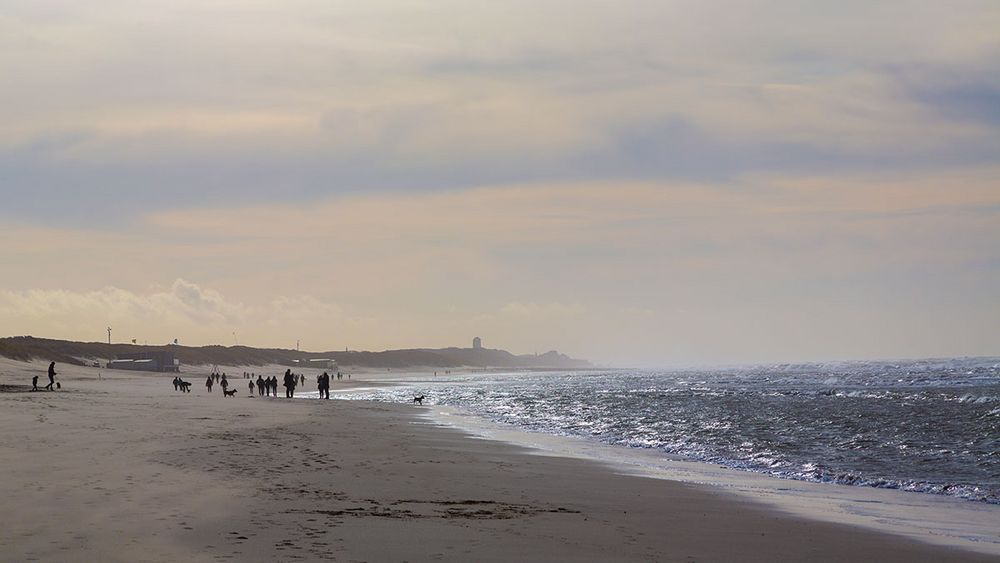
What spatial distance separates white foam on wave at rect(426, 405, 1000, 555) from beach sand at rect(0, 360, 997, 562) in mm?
679

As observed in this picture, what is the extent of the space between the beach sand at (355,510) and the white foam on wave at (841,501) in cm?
68

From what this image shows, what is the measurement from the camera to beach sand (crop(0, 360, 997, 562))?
401 inches

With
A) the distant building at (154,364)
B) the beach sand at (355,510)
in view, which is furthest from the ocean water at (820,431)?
the distant building at (154,364)

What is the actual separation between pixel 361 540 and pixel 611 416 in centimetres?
3153

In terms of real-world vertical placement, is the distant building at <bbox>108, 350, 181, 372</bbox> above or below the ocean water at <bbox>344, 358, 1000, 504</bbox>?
above

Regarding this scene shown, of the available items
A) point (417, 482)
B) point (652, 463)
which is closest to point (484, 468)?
point (417, 482)

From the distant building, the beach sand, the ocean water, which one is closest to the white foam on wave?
the beach sand

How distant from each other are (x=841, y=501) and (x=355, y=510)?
8.82 metres

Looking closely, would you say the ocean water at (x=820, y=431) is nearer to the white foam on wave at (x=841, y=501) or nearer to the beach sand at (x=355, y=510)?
the white foam on wave at (x=841, y=501)

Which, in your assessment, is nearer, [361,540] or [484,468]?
[361,540]

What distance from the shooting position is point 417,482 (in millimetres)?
16828

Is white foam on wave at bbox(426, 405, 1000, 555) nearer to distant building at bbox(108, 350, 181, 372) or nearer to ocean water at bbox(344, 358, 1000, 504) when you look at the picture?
ocean water at bbox(344, 358, 1000, 504)

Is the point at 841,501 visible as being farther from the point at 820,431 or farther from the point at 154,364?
the point at 154,364

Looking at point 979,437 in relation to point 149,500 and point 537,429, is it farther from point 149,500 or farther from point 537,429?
point 149,500
